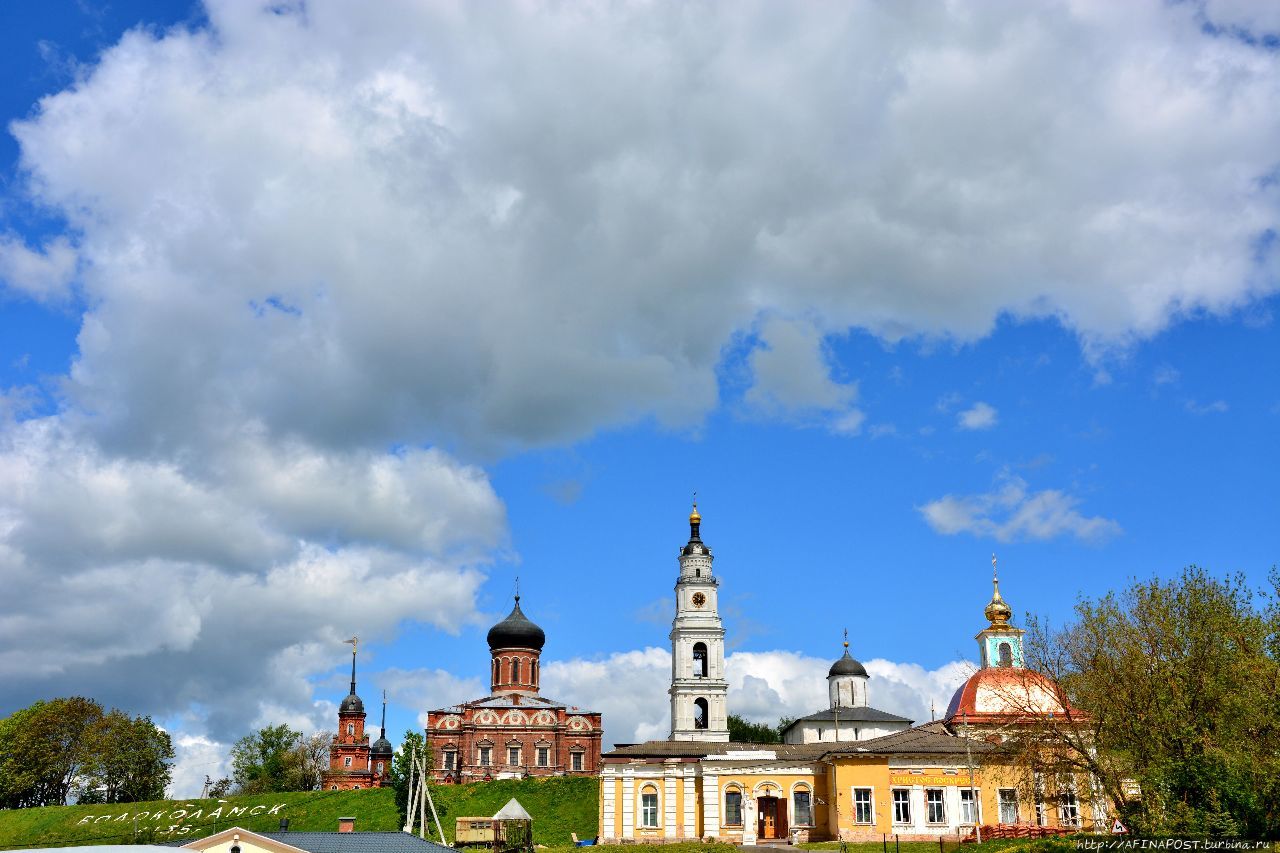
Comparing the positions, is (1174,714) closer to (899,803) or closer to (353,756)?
(899,803)

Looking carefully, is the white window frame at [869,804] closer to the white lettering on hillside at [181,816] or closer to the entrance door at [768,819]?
the entrance door at [768,819]

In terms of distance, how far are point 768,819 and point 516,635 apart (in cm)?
4203

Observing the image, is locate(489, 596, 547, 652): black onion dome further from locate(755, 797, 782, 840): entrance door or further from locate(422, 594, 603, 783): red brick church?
locate(755, 797, 782, 840): entrance door

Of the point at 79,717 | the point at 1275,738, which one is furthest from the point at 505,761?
the point at 1275,738

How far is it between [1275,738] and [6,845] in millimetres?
68716

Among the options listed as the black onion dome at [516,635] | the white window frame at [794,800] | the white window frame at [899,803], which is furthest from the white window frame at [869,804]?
the black onion dome at [516,635]

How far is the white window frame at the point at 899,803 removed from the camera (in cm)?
4759

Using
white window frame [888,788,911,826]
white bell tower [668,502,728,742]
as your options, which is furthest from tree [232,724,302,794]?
white window frame [888,788,911,826]

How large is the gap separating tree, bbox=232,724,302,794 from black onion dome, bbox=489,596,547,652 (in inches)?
953

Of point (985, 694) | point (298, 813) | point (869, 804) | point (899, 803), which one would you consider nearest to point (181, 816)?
point (298, 813)

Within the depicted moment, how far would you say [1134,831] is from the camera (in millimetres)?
33688

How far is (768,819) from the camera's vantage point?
5088 centimetres

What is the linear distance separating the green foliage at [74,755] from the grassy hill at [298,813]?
410 inches

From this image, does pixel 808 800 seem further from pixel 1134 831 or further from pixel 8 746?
pixel 8 746
